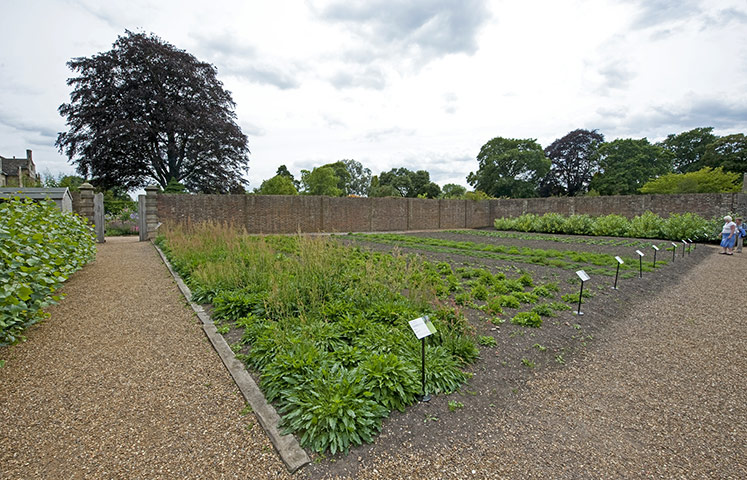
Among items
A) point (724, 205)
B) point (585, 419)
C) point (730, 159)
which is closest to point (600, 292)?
point (585, 419)

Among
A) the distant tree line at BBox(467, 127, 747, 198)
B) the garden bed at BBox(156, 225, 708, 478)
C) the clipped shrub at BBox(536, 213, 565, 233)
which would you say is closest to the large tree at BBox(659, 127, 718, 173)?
the distant tree line at BBox(467, 127, 747, 198)

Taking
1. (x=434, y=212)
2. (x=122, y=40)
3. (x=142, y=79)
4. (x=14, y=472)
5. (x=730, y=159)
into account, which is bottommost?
(x=14, y=472)

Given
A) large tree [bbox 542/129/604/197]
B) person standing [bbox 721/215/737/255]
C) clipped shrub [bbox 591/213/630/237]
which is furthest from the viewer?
large tree [bbox 542/129/604/197]

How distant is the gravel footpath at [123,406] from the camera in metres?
1.91

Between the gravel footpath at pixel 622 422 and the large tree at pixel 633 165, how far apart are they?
3966 cm

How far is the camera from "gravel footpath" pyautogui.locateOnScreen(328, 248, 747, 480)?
1904mm

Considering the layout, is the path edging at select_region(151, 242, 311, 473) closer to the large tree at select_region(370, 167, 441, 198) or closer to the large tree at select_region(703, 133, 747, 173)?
the large tree at select_region(703, 133, 747, 173)

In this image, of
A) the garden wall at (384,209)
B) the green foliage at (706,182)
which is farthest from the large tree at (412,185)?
the green foliage at (706,182)

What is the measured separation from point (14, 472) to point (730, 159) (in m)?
46.5

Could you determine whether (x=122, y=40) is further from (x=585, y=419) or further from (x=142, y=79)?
(x=585, y=419)

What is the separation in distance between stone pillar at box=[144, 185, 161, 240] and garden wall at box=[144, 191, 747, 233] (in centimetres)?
8

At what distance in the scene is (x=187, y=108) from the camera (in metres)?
22.6

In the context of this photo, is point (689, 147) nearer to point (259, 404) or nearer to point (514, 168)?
point (514, 168)

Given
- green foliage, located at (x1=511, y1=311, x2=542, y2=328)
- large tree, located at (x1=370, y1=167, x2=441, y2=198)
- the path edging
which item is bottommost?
the path edging
